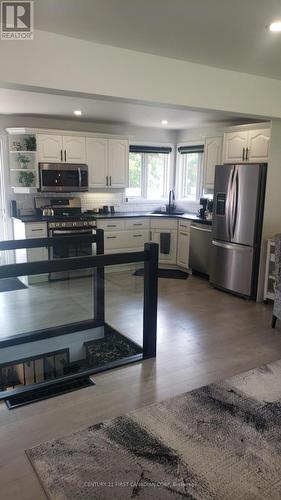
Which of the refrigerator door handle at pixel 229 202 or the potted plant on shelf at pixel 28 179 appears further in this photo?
the potted plant on shelf at pixel 28 179

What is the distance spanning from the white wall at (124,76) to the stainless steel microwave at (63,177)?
10.2ft

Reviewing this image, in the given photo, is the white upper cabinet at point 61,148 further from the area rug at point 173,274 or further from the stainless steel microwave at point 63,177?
the area rug at point 173,274

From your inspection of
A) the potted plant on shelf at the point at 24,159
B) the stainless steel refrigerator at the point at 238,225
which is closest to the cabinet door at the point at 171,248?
the stainless steel refrigerator at the point at 238,225

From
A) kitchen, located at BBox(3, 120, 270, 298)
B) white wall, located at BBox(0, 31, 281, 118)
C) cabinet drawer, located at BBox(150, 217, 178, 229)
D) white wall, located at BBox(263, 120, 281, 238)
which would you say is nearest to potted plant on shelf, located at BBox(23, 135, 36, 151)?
kitchen, located at BBox(3, 120, 270, 298)

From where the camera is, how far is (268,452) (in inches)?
92.5

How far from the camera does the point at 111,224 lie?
6.48 metres

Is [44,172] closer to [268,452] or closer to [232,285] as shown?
[232,285]

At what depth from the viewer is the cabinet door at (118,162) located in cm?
659

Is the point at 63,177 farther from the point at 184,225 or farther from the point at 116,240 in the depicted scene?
the point at 184,225

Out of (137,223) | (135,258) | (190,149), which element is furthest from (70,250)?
(190,149)

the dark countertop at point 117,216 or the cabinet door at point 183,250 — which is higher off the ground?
the dark countertop at point 117,216

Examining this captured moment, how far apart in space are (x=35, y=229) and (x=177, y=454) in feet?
13.8

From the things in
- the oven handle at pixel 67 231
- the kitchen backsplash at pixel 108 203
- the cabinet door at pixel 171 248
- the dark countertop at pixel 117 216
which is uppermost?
the kitchen backsplash at pixel 108 203

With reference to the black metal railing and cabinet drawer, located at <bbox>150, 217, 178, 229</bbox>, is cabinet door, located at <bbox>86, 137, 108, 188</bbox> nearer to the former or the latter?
cabinet drawer, located at <bbox>150, 217, 178, 229</bbox>
